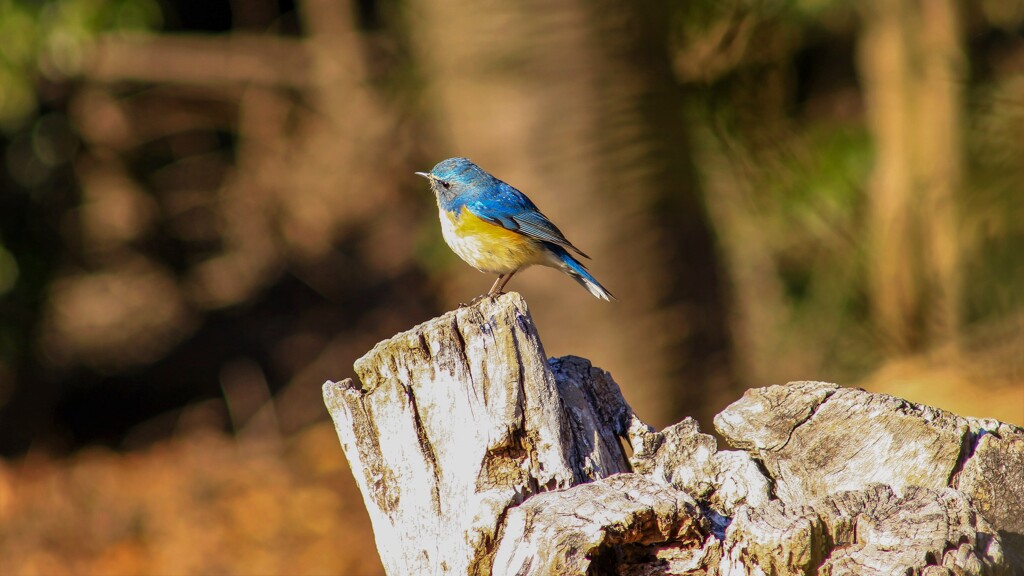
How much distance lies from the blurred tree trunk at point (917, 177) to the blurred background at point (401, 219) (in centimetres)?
2

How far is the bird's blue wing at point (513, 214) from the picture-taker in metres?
4.43

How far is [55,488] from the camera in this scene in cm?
799

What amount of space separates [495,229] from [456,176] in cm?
38

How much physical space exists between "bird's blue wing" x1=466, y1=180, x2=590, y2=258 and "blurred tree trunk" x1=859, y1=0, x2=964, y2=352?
3.86 metres

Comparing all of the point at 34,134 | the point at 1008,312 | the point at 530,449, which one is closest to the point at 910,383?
the point at 1008,312

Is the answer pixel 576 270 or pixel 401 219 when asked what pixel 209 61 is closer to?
pixel 401 219

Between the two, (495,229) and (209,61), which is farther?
(209,61)

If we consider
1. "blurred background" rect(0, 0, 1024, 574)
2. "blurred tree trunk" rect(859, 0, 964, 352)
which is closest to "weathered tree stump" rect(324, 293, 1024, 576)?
"blurred background" rect(0, 0, 1024, 574)

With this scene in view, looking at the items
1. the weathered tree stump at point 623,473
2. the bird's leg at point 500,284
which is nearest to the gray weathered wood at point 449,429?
the weathered tree stump at point 623,473

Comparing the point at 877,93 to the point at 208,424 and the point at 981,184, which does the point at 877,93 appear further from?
the point at 208,424

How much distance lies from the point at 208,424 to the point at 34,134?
2970 millimetres

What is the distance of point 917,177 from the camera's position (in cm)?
743

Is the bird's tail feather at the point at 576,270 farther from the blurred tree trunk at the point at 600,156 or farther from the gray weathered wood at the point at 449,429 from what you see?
the gray weathered wood at the point at 449,429

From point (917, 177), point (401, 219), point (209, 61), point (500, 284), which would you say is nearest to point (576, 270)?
point (500, 284)
